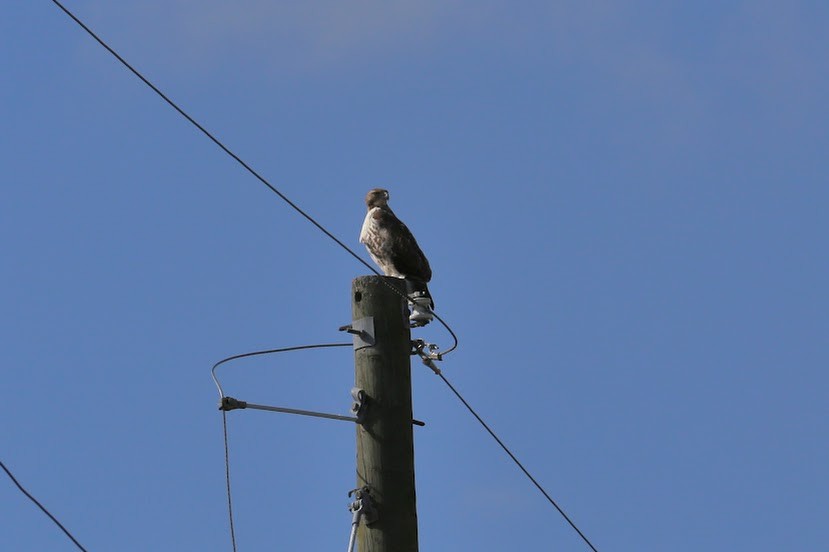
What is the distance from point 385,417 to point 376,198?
19.6ft

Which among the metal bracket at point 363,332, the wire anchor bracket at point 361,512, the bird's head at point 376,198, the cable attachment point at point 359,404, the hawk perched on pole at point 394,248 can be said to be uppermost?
the bird's head at point 376,198

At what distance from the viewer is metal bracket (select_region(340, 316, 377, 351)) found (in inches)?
279

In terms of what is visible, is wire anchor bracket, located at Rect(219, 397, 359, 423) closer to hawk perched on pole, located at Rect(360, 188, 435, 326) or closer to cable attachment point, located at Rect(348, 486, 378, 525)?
cable attachment point, located at Rect(348, 486, 378, 525)

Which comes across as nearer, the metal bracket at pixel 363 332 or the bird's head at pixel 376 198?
the metal bracket at pixel 363 332

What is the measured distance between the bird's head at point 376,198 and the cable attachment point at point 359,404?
586cm

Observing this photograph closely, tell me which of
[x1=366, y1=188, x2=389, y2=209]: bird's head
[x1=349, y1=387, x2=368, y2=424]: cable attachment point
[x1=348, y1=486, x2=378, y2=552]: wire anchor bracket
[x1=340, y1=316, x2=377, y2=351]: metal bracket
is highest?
[x1=366, y1=188, x2=389, y2=209]: bird's head

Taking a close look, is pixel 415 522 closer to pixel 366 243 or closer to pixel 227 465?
pixel 227 465

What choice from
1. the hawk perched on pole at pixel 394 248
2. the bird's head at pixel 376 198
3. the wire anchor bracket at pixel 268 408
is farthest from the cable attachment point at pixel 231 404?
the bird's head at pixel 376 198

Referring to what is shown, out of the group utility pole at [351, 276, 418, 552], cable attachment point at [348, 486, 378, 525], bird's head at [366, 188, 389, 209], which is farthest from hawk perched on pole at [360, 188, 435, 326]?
cable attachment point at [348, 486, 378, 525]

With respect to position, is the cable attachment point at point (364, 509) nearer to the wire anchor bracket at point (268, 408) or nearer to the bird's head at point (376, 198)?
the wire anchor bracket at point (268, 408)

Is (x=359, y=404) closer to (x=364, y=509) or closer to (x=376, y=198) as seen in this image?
(x=364, y=509)

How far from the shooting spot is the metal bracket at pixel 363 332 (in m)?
7.09

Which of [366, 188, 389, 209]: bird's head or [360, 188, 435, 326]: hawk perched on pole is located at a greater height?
[366, 188, 389, 209]: bird's head

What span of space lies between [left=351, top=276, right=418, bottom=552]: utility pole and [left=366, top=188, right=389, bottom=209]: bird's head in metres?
5.51
